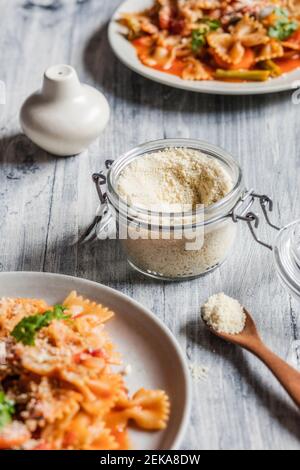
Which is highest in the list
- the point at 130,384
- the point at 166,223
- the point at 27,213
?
the point at 166,223

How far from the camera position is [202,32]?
2.57 m

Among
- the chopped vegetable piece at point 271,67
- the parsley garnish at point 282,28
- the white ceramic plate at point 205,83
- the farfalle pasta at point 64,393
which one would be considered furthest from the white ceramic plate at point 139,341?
the parsley garnish at point 282,28

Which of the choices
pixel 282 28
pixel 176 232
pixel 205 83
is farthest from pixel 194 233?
pixel 282 28

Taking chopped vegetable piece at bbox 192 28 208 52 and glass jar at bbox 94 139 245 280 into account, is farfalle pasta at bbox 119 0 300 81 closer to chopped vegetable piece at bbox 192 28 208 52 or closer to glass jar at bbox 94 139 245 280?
chopped vegetable piece at bbox 192 28 208 52

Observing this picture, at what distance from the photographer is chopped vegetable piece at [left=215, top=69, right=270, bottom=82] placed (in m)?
2.43

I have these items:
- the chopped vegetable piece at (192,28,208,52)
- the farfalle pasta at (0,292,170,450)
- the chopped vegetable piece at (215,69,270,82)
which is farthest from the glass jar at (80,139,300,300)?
the chopped vegetable piece at (192,28,208,52)

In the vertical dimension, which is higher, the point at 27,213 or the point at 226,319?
the point at 226,319

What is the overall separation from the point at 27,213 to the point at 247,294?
72cm

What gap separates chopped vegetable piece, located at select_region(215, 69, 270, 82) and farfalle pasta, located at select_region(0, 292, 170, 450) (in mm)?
1256

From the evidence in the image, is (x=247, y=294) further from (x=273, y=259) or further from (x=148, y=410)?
(x=148, y=410)

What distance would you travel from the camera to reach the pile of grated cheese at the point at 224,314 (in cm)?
164

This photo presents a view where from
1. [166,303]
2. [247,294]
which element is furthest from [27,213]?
[247,294]

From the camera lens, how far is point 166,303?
5.79 feet
